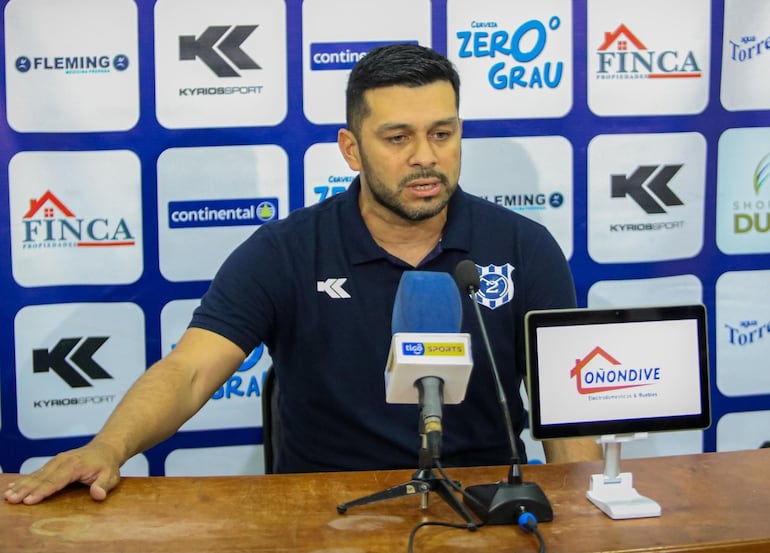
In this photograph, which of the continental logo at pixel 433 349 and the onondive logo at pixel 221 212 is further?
the onondive logo at pixel 221 212

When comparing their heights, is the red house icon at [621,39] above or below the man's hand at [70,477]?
above

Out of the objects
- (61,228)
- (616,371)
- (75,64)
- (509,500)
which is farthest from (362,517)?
(75,64)

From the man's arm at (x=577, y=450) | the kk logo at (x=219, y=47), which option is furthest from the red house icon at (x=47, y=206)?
the man's arm at (x=577, y=450)

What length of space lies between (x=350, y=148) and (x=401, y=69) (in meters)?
0.27

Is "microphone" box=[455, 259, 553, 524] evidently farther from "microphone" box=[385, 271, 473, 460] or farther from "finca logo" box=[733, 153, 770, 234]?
"finca logo" box=[733, 153, 770, 234]

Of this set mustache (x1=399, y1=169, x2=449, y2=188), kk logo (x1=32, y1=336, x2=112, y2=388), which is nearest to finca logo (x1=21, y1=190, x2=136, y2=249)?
kk logo (x1=32, y1=336, x2=112, y2=388)

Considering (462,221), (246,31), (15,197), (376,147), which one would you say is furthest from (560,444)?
(15,197)

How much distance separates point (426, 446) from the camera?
1.26 metres

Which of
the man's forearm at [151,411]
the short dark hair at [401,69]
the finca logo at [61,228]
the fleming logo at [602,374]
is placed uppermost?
the short dark hair at [401,69]

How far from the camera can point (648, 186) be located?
2893 millimetres

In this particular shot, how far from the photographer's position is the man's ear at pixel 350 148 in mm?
2248

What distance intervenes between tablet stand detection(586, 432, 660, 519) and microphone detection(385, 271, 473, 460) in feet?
0.93

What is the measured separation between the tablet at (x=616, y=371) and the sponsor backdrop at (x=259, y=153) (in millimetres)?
1456

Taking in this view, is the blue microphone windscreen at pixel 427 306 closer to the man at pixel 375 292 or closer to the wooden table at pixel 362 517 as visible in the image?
the wooden table at pixel 362 517
